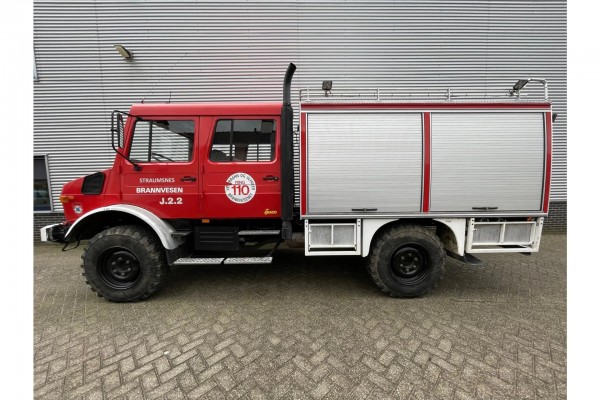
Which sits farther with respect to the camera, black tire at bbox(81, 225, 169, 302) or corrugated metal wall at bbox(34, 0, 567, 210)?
corrugated metal wall at bbox(34, 0, 567, 210)

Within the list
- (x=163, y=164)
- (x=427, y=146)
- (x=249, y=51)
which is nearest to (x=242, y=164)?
(x=163, y=164)

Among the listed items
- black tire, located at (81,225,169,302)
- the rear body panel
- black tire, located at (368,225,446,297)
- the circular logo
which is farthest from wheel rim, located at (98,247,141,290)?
black tire, located at (368,225,446,297)

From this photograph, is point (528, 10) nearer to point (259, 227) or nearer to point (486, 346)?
point (486, 346)

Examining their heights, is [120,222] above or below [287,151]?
below

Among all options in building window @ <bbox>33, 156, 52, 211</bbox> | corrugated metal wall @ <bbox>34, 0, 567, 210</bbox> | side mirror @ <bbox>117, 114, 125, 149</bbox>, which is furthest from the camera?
building window @ <bbox>33, 156, 52, 211</bbox>

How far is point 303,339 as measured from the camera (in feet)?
8.68

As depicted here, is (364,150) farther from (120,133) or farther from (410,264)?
(120,133)

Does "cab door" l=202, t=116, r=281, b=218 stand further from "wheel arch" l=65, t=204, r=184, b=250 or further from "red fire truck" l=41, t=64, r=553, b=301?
"wheel arch" l=65, t=204, r=184, b=250

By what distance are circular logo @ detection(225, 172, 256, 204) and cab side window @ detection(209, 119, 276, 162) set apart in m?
0.25

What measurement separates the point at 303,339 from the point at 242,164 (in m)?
2.31

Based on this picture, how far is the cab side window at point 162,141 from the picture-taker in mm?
3348

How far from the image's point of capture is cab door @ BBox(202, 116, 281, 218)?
3.36m

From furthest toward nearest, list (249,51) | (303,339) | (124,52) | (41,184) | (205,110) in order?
1. (41,184)
2. (249,51)
3. (124,52)
4. (205,110)
5. (303,339)

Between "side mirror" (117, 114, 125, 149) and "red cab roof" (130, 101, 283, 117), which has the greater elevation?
"red cab roof" (130, 101, 283, 117)
